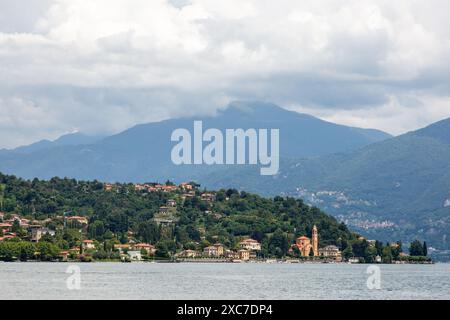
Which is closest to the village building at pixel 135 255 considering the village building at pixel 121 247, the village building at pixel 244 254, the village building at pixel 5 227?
the village building at pixel 121 247

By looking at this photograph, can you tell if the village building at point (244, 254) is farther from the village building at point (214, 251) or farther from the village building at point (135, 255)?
the village building at point (135, 255)

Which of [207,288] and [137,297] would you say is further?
[207,288]

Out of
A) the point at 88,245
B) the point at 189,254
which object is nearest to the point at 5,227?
the point at 88,245

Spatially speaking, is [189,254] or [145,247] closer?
[145,247]

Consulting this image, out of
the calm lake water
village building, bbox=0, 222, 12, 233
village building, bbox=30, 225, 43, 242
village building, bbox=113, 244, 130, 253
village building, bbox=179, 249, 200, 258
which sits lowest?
the calm lake water

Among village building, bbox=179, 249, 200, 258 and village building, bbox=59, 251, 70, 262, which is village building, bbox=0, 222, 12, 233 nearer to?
village building, bbox=59, 251, 70, 262

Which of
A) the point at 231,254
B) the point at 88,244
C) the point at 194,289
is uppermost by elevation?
the point at 88,244

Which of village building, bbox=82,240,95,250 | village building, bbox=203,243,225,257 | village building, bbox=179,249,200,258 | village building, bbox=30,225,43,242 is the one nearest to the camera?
village building, bbox=82,240,95,250

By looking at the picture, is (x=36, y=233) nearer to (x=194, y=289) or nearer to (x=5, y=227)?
(x=5, y=227)

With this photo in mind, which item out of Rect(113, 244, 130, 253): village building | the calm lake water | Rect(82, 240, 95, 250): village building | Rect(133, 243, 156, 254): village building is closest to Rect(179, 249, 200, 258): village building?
Rect(133, 243, 156, 254): village building
